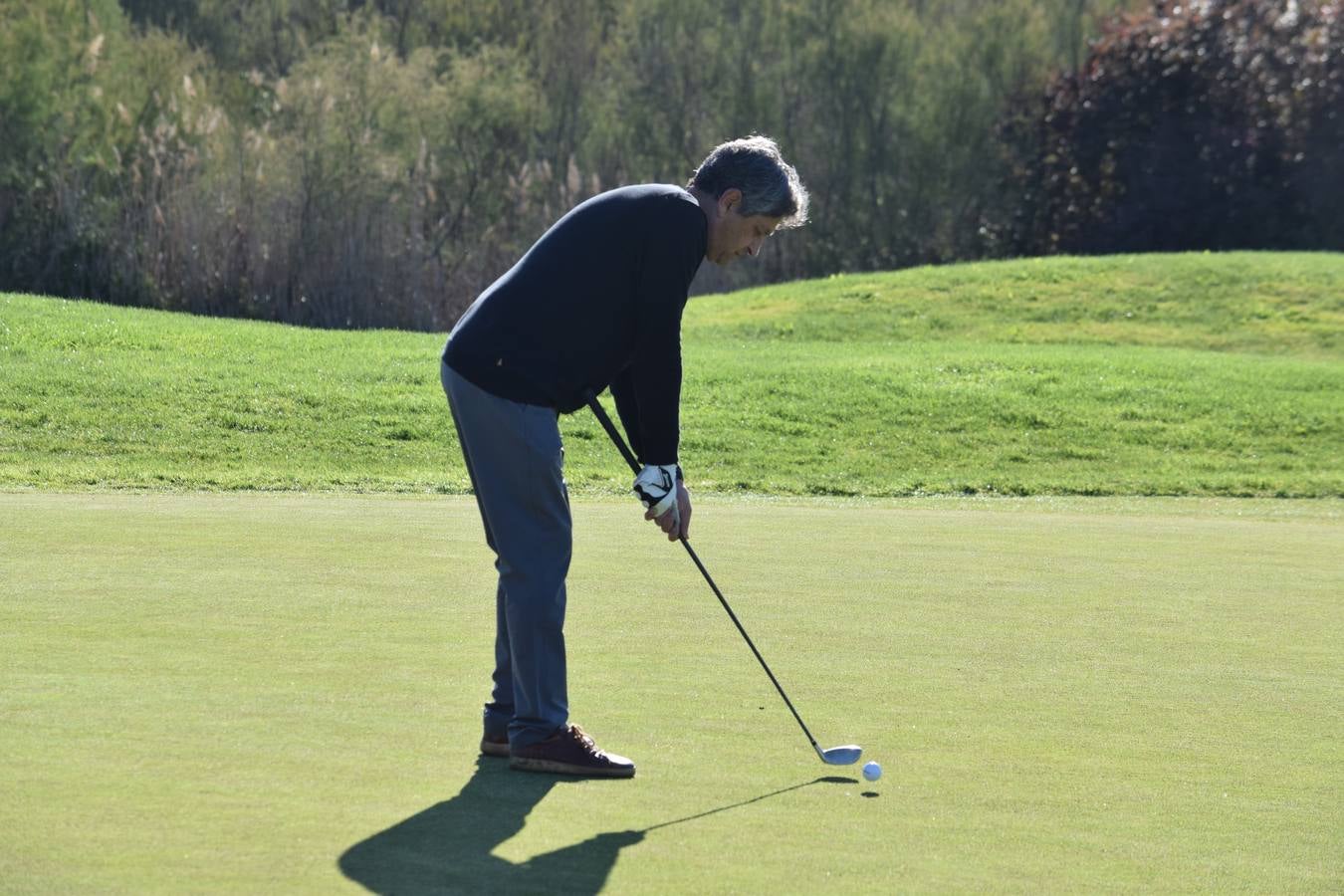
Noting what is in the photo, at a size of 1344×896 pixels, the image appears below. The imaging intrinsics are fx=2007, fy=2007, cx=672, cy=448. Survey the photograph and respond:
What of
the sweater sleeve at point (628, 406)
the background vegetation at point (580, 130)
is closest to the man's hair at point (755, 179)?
the sweater sleeve at point (628, 406)

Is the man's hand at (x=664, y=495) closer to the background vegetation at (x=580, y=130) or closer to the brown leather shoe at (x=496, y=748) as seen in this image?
the brown leather shoe at (x=496, y=748)

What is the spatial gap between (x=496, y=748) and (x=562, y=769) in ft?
1.07

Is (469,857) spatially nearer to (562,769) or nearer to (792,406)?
(562,769)

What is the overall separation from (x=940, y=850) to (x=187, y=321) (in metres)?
16.5

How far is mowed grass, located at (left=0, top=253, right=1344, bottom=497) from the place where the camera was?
15.0 m

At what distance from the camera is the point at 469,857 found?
4.20m

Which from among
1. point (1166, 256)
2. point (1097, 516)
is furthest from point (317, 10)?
point (1097, 516)

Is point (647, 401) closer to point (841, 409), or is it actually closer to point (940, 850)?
point (940, 850)

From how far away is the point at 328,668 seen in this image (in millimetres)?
6082

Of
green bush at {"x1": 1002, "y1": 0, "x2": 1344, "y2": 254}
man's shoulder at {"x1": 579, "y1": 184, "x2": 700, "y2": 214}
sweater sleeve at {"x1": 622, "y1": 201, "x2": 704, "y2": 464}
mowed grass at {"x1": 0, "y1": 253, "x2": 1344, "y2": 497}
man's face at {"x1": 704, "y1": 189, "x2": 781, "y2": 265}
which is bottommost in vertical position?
mowed grass at {"x1": 0, "y1": 253, "x2": 1344, "y2": 497}

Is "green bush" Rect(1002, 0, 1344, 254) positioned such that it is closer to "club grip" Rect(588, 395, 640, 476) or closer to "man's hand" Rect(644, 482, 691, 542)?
"club grip" Rect(588, 395, 640, 476)

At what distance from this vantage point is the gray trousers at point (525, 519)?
208 inches

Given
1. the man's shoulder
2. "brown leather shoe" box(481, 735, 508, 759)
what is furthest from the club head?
the man's shoulder

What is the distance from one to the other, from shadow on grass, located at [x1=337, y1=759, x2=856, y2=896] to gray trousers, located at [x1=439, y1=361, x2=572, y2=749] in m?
0.54
